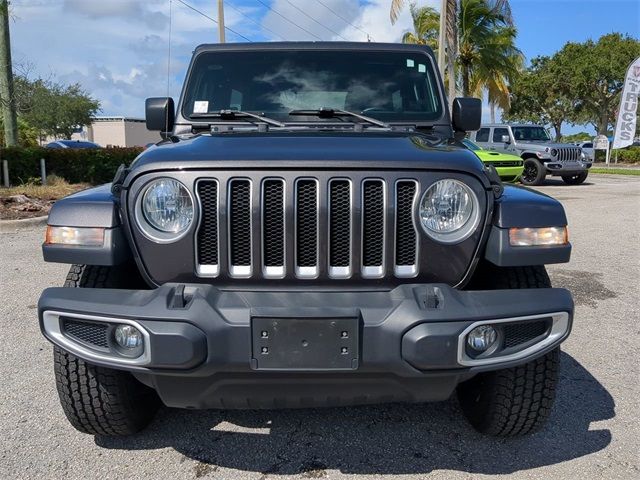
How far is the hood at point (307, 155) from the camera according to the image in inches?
89.0

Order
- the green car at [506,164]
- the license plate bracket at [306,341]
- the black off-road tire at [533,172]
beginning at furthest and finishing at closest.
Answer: the black off-road tire at [533,172]
the green car at [506,164]
the license plate bracket at [306,341]

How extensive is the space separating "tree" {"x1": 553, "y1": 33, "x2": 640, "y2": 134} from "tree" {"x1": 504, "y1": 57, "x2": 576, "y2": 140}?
52 centimetres

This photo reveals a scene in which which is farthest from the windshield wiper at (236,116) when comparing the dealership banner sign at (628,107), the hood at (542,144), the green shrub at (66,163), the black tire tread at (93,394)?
the dealership banner sign at (628,107)

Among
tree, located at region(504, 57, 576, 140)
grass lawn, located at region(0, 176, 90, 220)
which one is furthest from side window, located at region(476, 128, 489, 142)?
tree, located at region(504, 57, 576, 140)

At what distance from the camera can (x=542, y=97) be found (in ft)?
140

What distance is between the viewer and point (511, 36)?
2484 cm

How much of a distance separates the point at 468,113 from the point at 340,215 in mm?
1594

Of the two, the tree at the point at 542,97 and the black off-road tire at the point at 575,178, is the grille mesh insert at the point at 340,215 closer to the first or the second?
the black off-road tire at the point at 575,178

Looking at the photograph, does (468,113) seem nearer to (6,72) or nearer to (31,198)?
(31,198)

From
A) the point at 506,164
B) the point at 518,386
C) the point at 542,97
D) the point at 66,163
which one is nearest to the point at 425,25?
the point at 506,164

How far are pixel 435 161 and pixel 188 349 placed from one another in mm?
1166

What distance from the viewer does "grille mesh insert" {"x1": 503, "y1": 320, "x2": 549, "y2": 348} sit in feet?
7.50

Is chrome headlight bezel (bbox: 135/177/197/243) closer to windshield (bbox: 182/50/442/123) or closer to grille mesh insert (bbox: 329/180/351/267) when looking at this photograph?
grille mesh insert (bbox: 329/180/351/267)

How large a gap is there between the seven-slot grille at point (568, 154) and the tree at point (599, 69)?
77.5 feet
